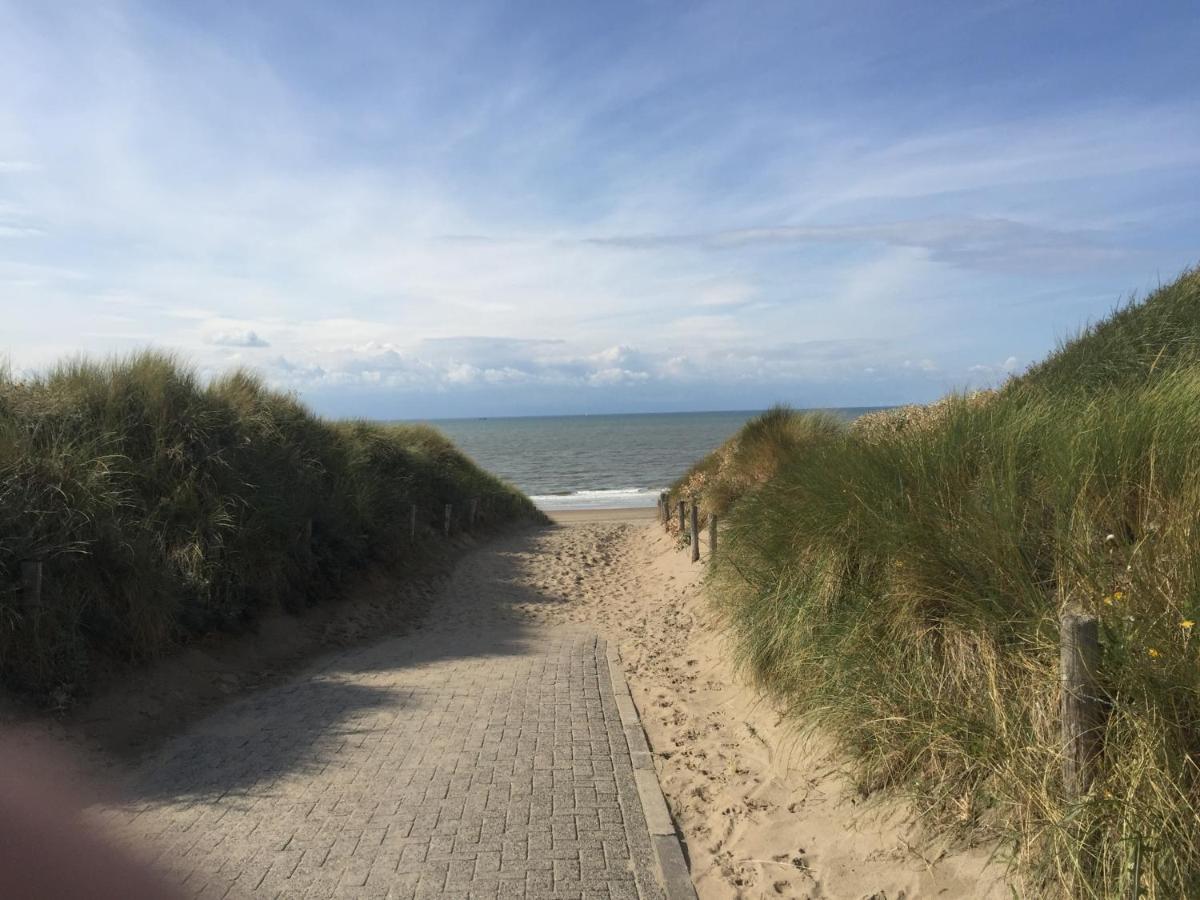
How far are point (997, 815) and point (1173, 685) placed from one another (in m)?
0.93

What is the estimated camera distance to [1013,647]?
4258 mm

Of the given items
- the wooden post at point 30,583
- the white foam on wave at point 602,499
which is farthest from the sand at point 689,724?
the white foam on wave at point 602,499

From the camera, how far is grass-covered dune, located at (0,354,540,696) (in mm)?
6805

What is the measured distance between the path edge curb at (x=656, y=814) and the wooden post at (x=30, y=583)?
14.8 feet

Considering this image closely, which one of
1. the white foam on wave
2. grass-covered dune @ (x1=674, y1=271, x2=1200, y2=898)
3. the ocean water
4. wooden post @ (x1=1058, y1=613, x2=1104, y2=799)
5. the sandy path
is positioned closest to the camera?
grass-covered dune @ (x1=674, y1=271, x2=1200, y2=898)

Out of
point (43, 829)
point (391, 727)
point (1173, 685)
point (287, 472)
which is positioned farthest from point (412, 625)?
point (1173, 685)

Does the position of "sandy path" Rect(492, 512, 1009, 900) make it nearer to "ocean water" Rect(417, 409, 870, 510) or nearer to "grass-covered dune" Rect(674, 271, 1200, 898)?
"grass-covered dune" Rect(674, 271, 1200, 898)

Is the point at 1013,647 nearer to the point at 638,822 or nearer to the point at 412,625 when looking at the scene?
the point at 638,822

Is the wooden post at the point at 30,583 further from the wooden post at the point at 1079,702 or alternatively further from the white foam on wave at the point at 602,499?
the white foam on wave at the point at 602,499

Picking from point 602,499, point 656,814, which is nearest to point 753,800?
point 656,814

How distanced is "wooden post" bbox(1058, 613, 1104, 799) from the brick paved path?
1902 millimetres

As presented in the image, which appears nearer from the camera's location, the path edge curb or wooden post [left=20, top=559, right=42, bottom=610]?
the path edge curb

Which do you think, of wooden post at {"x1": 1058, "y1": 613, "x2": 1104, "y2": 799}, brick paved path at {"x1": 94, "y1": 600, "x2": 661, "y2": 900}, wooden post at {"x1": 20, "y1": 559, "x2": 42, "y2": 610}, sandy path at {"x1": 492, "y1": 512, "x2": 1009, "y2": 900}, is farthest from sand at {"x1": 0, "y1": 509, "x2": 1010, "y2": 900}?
wooden post at {"x1": 20, "y1": 559, "x2": 42, "y2": 610}

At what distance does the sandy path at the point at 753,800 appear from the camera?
3.93 m
